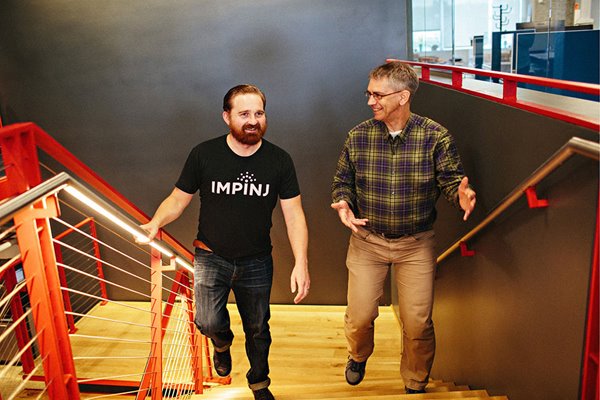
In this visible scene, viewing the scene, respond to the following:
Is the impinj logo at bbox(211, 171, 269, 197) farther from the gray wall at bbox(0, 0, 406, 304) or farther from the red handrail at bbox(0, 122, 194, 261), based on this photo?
the gray wall at bbox(0, 0, 406, 304)

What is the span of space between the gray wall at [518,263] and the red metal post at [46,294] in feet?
5.04

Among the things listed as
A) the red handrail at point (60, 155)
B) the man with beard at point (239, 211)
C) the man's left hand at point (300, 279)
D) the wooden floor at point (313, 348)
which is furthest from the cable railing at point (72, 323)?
the wooden floor at point (313, 348)

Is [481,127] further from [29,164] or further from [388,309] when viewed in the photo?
[388,309]

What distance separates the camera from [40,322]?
1729 millimetres

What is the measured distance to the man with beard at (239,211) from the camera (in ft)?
9.09

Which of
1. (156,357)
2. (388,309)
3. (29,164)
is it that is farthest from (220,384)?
(29,164)

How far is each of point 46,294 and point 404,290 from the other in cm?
184

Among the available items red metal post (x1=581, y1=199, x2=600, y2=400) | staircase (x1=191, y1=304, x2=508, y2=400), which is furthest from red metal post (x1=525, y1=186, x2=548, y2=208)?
staircase (x1=191, y1=304, x2=508, y2=400)

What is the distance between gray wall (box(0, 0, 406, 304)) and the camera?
18.2 ft

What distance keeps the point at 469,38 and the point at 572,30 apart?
4.40 ft

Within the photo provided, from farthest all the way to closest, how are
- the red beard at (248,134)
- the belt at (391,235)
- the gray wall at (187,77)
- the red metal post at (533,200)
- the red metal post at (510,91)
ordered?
the gray wall at (187,77)
the belt at (391,235)
the red beard at (248,134)
the red metal post at (510,91)
the red metal post at (533,200)

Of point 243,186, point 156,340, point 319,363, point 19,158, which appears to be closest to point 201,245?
point 243,186

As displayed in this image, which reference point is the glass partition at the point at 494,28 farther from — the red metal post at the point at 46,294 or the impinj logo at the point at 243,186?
the red metal post at the point at 46,294

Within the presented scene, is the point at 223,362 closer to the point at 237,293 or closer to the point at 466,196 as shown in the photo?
the point at 237,293
